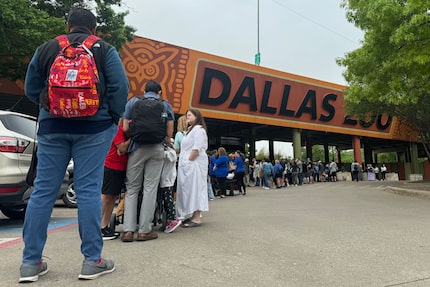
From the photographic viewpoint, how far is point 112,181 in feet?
13.9

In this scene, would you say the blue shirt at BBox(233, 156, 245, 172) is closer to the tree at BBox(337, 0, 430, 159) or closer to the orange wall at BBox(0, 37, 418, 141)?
the tree at BBox(337, 0, 430, 159)

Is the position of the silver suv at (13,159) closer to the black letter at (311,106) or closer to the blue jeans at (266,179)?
the blue jeans at (266,179)

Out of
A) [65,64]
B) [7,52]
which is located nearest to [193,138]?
[65,64]

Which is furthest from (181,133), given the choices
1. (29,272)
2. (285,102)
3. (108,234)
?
(285,102)

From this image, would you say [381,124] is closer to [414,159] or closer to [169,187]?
[414,159]

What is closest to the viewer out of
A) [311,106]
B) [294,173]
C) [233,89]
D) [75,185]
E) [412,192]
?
[75,185]

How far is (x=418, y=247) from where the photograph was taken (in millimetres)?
3799

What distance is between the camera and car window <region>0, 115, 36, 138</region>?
16.2 feet

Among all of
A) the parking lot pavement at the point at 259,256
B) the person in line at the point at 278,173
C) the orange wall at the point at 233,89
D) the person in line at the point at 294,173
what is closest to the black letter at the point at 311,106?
the orange wall at the point at 233,89

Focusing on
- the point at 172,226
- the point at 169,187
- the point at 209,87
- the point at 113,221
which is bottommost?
the point at 172,226

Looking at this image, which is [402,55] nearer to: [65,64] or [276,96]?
[65,64]

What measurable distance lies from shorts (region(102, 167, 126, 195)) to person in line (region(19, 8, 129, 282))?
141 cm

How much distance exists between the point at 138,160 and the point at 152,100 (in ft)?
2.24

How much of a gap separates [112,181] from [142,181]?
0.35 metres
